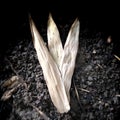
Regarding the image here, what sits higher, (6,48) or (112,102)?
(6,48)

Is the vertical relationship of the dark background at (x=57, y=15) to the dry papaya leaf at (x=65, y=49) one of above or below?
Answer: above

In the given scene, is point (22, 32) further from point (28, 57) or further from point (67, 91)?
point (67, 91)

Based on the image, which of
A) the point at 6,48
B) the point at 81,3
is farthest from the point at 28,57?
the point at 81,3

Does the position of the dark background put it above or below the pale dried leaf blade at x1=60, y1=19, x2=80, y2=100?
above

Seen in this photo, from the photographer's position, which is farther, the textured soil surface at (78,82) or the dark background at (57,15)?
the dark background at (57,15)

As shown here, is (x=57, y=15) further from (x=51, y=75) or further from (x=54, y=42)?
(x=51, y=75)

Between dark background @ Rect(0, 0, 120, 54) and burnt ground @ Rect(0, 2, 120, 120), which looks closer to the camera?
burnt ground @ Rect(0, 2, 120, 120)
